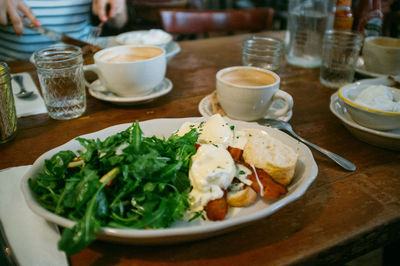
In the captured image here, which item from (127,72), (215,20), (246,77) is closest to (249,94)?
(246,77)

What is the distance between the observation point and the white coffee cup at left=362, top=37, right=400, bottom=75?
136 centimetres

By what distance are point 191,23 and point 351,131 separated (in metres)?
1.73

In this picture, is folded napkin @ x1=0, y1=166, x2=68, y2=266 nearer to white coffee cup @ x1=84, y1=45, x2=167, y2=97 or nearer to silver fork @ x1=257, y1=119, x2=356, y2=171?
white coffee cup @ x1=84, y1=45, x2=167, y2=97

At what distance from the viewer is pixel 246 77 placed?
45.5 inches

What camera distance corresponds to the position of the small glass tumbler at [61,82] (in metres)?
1.11

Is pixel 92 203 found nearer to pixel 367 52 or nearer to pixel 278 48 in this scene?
pixel 278 48

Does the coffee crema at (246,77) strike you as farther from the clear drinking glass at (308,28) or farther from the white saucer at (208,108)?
the clear drinking glass at (308,28)

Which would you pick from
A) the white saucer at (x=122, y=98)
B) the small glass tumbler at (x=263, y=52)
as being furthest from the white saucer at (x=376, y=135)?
the white saucer at (x=122, y=98)

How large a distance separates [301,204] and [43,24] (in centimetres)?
202

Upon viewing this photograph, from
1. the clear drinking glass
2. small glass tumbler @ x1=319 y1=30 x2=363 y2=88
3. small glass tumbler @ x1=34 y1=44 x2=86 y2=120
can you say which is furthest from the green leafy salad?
the clear drinking glass

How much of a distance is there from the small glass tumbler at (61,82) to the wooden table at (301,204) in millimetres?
44

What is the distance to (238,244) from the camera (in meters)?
0.64

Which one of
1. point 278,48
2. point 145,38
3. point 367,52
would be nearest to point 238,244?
point 278,48

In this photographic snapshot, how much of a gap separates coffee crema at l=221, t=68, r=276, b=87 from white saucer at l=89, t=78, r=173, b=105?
0.92 feet
